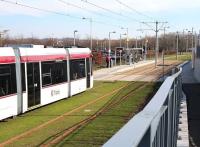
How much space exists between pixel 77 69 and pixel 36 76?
865 centimetres

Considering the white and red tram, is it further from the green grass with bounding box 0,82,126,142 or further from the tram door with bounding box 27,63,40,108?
the green grass with bounding box 0,82,126,142

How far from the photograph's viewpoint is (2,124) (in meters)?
18.7

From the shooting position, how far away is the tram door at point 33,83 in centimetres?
2102

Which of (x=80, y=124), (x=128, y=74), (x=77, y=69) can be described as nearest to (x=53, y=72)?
(x=77, y=69)

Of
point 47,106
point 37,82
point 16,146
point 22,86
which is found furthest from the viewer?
point 47,106

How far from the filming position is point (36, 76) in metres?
22.1

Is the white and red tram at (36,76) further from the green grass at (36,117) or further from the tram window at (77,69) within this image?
the green grass at (36,117)

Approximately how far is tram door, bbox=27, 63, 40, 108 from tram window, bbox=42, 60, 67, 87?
998mm

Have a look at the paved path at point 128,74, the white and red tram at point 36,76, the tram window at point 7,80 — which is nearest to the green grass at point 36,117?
the white and red tram at point 36,76

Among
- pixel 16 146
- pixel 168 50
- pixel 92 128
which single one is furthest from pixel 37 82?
pixel 168 50

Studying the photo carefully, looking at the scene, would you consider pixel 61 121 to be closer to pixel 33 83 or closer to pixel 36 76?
pixel 33 83

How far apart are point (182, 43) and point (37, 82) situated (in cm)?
17000

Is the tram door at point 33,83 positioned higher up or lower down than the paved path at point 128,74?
higher up

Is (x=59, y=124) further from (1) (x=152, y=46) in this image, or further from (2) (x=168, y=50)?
(1) (x=152, y=46)
